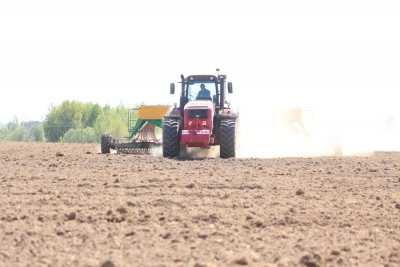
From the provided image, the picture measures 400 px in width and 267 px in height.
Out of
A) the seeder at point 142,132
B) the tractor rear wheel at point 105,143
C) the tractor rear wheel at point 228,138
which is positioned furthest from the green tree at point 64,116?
the tractor rear wheel at point 228,138

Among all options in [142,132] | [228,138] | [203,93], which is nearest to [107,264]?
[228,138]

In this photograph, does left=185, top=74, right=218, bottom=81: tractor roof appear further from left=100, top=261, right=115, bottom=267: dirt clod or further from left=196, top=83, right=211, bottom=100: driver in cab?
left=100, top=261, right=115, bottom=267: dirt clod

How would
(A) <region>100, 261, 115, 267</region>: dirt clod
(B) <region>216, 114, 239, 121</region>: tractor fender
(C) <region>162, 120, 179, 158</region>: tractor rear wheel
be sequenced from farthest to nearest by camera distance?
(B) <region>216, 114, 239, 121</region>: tractor fender → (C) <region>162, 120, 179, 158</region>: tractor rear wheel → (A) <region>100, 261, 115, 267</region>: dirt clod

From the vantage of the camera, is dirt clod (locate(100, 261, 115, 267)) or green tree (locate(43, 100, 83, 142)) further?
green tree (locate(43, 100, 83, 142))

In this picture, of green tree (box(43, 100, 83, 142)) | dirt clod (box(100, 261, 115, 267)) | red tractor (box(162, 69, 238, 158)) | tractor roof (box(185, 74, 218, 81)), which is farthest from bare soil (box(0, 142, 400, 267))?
green tree (box(43, 100, 83, 142))

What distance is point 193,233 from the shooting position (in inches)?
286

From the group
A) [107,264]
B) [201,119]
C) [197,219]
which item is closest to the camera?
[107,264]

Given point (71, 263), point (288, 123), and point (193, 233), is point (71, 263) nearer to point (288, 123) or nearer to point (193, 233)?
point (193, 233)

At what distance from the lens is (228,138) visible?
19109 millimetres

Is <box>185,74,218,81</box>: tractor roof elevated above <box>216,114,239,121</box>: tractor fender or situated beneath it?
elevated above

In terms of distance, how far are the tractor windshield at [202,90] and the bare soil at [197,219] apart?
699 centimetres

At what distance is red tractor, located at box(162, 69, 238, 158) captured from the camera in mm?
18953

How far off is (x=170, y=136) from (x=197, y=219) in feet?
37.2

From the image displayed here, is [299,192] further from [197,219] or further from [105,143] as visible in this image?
[105,143]
